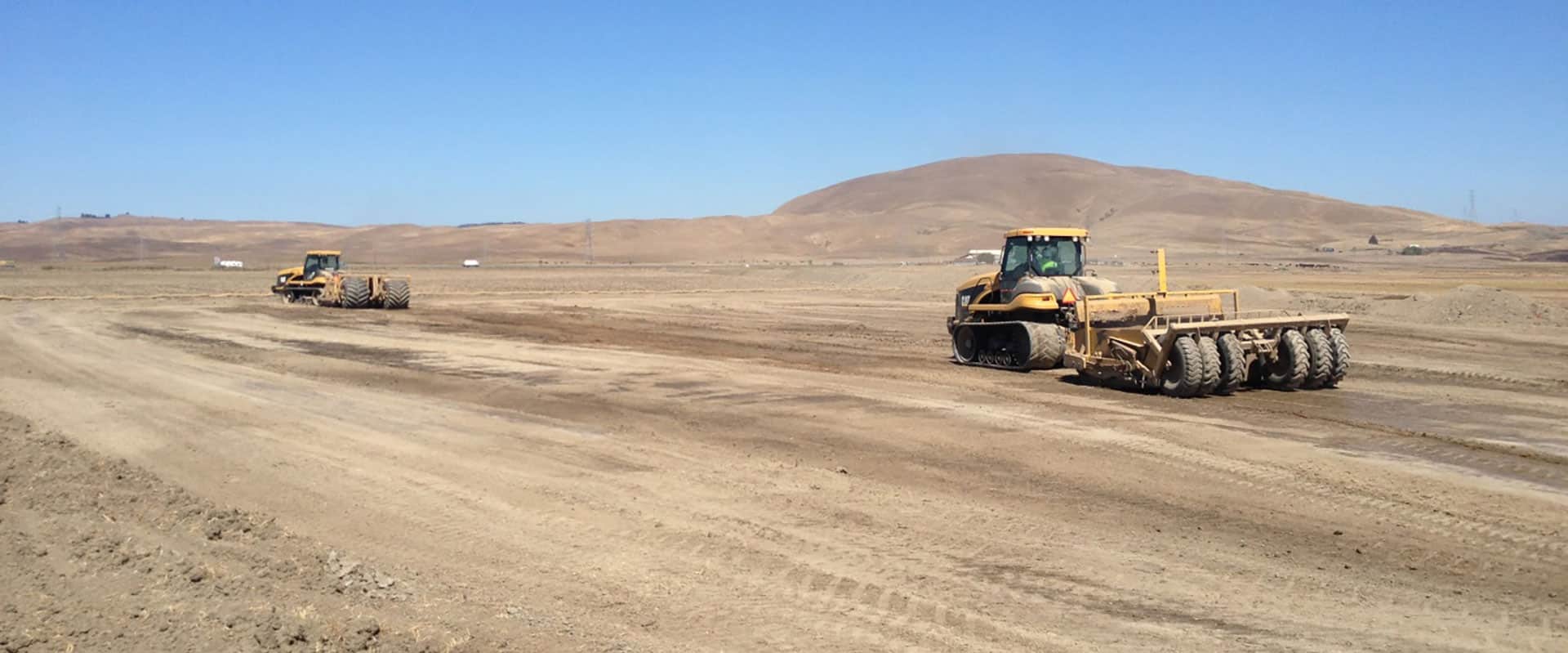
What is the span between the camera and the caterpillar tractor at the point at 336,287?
36750mm

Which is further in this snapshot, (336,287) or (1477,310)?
(336,287)

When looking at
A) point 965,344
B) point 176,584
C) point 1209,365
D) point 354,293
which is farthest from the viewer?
point 354,293

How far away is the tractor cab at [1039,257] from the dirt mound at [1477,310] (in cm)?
1485

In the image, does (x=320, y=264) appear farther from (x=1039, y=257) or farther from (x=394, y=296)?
(x=1039, y=257)

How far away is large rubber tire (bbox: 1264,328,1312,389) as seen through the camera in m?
15.2

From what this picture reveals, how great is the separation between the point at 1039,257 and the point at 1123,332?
2961 mm

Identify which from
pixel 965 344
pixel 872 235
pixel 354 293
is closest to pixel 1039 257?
pixel 965 344

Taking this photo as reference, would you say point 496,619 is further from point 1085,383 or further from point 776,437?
point 1085,383

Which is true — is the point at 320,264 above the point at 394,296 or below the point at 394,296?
above

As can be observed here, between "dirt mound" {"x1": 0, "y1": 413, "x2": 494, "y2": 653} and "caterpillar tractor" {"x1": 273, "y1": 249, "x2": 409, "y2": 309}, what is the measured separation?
28.5m

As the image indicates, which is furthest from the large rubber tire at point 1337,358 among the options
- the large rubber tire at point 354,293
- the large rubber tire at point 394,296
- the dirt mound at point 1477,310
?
the large rubber tire at point 354,293

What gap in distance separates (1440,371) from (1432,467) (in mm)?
9439

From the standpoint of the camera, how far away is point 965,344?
19.2 m

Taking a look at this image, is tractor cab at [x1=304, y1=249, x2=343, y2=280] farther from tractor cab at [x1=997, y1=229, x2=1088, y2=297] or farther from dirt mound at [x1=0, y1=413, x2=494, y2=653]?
dirt mound at [x1=0, y1=413, x2=494, y2=653]
